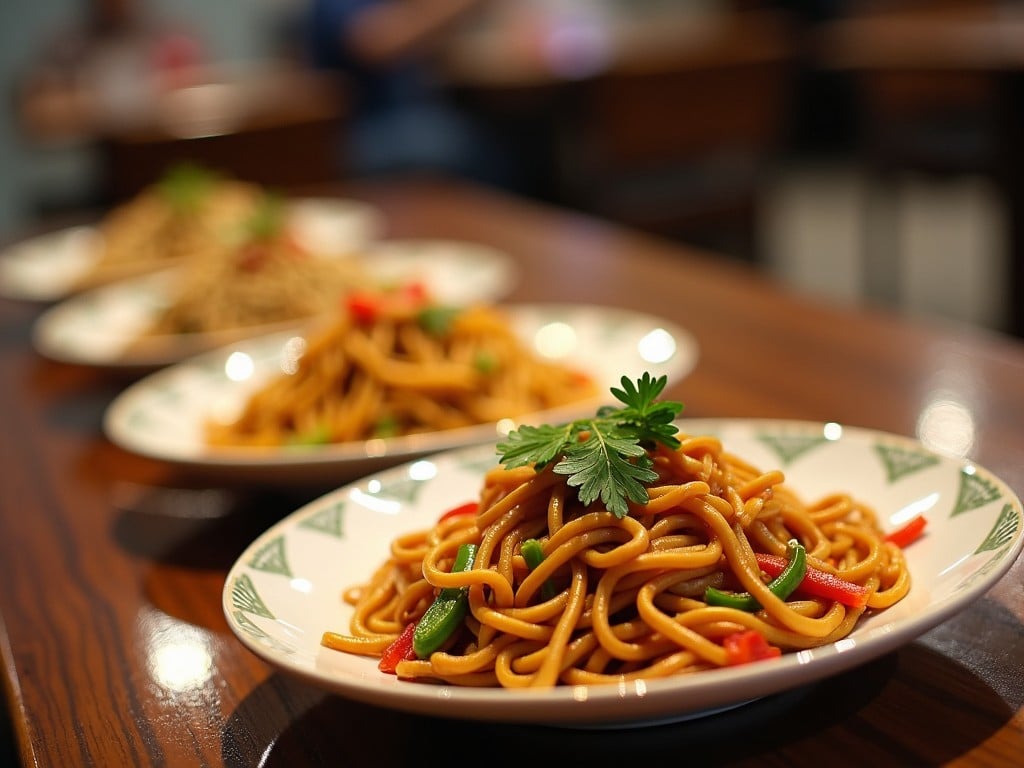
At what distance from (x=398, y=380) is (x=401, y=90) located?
496 centimetres

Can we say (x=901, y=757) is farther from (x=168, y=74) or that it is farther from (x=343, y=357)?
(x=168, y=74)

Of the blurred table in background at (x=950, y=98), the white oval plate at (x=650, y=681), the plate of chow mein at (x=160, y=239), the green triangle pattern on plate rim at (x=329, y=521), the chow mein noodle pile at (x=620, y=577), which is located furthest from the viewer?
the blurred table in background at (x=950, y=98)

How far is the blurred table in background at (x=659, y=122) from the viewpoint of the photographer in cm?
450

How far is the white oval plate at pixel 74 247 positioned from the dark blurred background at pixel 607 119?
1.43 feet

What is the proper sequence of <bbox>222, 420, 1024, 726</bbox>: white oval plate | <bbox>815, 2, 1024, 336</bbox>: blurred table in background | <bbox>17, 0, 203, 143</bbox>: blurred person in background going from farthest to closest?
<bbox>17, 0, 203, 143</bbox>: blurred person in background → <bbox>815, 2, 1024, 336</bbox>: blurred table in background → <bbox>222, 420, 1024, 726</bbox>: white oval plate


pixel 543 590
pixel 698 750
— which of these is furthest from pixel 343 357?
pixel 698 750

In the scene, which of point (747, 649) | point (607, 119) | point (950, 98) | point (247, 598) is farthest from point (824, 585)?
point (607, 119)

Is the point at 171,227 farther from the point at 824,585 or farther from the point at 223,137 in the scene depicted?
the point at 824,585

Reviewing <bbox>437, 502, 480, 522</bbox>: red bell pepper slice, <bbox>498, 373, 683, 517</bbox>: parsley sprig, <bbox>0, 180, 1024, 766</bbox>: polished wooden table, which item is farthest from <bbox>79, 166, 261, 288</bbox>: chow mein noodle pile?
<bbox>498, 373, 683, 517</bbox>: parsley sprig

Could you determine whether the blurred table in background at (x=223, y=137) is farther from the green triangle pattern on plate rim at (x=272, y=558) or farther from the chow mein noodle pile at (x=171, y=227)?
the green triangle pattern on plate rim at (x=272, y=558)

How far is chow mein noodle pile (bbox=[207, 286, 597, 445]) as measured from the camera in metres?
1.47

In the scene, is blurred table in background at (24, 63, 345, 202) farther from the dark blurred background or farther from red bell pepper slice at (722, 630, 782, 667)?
Answer: red bell pepper slice at (722, 630, 782, 667)

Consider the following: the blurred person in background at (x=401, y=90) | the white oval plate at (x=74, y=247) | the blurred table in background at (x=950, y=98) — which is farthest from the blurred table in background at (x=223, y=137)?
the blurred table in background at (x=950, y=98)

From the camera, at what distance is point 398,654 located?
85 centimetres
